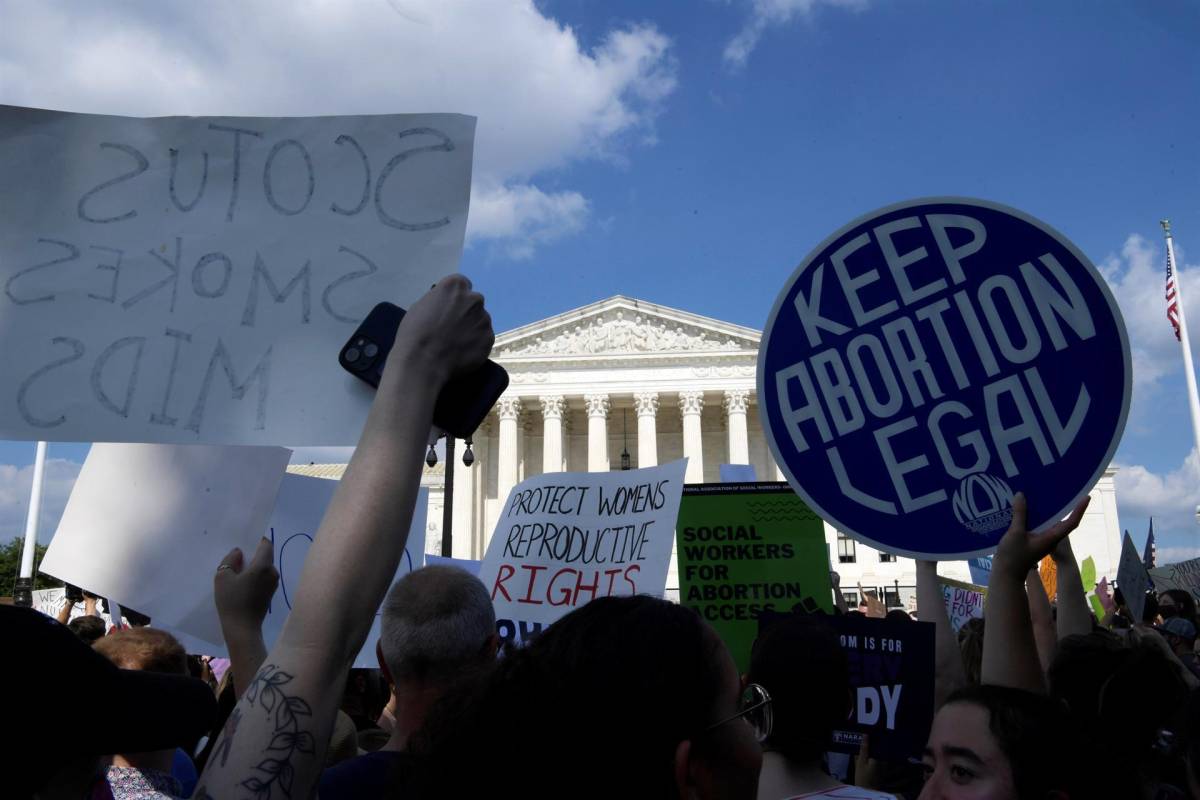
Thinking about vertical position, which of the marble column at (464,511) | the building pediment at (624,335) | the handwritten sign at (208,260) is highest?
the building pediment at (624,335)

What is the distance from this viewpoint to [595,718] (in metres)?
0.98

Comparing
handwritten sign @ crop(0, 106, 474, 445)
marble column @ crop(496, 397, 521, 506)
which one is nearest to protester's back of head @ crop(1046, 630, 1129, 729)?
handwritten sign @ crop(0, 106, 474, 445)

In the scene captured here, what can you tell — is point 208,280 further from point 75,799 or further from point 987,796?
point 987,796

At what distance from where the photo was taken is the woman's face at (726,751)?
111 cm

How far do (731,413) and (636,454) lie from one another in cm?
557

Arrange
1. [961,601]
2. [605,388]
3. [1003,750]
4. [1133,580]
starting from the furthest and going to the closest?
[605,388] → [961,601] → [1133,580] → [1003,750]

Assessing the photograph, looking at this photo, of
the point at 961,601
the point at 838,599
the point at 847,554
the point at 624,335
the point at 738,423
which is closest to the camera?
the point at 838,599

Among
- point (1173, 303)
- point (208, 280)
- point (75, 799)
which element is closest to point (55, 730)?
point (75, 799)

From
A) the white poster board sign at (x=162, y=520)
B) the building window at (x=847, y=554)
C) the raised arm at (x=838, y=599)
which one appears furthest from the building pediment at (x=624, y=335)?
the white poster board sign at (x=162, y=520)

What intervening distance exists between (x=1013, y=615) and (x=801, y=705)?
1.69ft

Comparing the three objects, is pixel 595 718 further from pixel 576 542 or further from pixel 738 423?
pixel 738 423

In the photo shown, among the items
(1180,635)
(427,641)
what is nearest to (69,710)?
(427,641)

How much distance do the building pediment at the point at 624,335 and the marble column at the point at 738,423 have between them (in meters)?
2.28

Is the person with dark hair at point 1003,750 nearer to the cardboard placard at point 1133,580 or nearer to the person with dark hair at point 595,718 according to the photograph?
the person with dark hair at point 595,718
